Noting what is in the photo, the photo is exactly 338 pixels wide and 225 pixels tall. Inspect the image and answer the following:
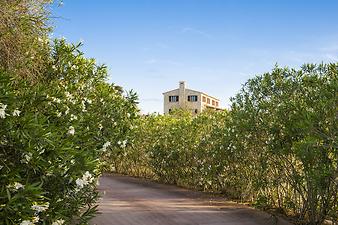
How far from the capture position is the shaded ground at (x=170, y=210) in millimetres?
12008

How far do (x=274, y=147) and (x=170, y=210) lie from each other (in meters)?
3.66

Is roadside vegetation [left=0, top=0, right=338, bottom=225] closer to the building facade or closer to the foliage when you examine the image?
the foliage

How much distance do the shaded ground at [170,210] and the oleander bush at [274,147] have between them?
666mm

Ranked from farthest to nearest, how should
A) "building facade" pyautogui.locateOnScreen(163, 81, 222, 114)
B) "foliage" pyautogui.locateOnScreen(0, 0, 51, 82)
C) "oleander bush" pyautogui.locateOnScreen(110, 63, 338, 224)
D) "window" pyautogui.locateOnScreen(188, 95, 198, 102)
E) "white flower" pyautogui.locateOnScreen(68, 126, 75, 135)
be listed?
"window" pyautogui.locateOnScreen(188, 95, 198, 102) < "building facade" pyautogui.locateOnScreen(163, 81, 222, 114) < "oleander bush" pyautogui.locateOnScreen(110, 63, 338, 224) < "foliage" pyautogui.locateOnScreen(0, 0, 51, 82) < "white flower" pyautogui.locateOnScreen(68, 126, 75, 135)

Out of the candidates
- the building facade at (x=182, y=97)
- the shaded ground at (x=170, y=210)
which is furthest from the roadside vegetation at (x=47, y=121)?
the building facade at (x=182, y=97)

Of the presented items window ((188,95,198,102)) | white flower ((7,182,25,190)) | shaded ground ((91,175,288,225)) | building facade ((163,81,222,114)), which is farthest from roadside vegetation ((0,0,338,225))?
window ((188,95,198,102))

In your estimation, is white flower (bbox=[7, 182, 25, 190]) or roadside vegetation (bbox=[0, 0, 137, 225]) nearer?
white flower (bbox=[7, 182, 25, 190])

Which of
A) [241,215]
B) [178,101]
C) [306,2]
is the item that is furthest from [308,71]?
[178,101]

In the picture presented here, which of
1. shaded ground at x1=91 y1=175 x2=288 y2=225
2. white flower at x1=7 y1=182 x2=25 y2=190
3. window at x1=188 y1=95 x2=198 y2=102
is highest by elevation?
window at x1=188 y1=95 x2=198 y2=102

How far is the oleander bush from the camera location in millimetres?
10344

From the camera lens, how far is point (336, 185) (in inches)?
412

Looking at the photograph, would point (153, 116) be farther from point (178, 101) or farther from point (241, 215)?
point (178, 101)

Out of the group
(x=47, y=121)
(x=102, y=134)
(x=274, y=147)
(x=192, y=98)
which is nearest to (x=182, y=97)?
(x=192, y=98)

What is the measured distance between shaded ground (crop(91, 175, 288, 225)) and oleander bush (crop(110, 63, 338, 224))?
2.18 ft
